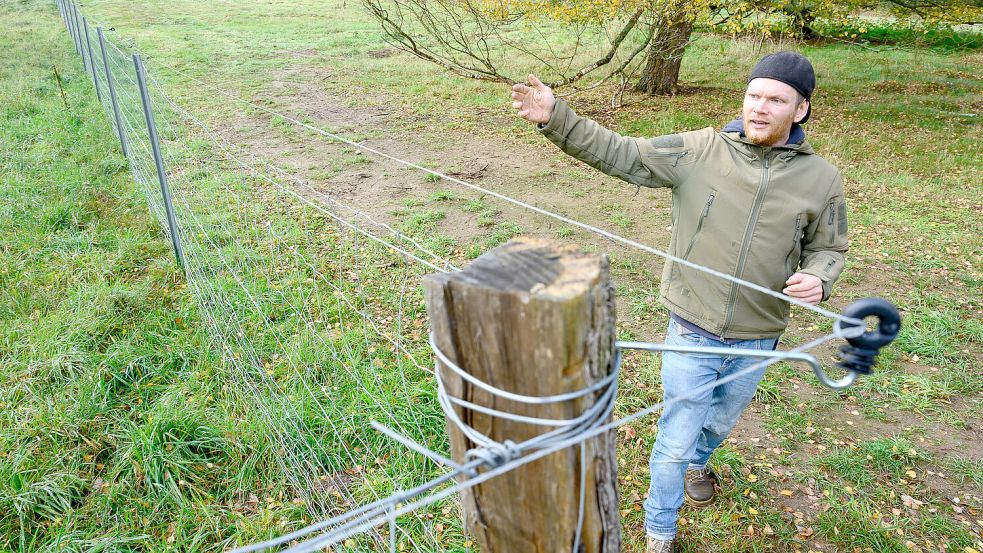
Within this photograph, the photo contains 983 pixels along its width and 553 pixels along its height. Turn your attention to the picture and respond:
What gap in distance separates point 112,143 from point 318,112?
335cm

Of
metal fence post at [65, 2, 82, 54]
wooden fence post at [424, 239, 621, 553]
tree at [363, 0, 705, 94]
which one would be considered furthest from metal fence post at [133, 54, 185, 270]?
metal fence post at [65, 2, 82, 54]

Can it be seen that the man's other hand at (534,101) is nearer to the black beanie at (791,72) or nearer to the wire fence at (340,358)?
the wire fence at (340,358)

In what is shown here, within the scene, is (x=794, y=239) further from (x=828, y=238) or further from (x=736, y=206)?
(x=736, y=206)

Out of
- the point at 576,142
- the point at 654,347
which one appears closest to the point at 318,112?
the point at 576,142

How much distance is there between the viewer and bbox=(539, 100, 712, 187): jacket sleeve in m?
2.13

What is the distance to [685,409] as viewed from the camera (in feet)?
7.16

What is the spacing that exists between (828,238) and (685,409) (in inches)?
31.9

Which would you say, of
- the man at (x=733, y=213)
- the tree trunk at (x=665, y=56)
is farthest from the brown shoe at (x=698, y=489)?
the tree trunk at (x=665, y=56)

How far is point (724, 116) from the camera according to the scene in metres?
9.64

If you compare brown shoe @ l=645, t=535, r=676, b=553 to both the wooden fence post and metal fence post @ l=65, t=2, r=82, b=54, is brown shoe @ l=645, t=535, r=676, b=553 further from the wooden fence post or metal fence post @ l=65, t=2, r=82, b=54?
metal fence post @ l=65, t=2, r=82, b=54

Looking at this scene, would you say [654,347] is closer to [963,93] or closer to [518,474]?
[518,474]

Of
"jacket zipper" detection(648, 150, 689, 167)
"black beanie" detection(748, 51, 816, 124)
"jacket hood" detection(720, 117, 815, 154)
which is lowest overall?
"jacket zipper" detection(648, 150, 689, 167)

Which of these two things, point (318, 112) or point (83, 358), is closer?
point (83, 358)

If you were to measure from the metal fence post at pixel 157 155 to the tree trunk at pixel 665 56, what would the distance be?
7055 mm
